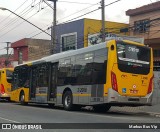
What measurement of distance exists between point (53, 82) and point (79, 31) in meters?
17.7

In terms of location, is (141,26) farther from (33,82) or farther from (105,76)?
(105,76)

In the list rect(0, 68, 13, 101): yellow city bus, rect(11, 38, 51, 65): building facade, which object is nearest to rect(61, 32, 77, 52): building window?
rect(0, 68, 13, 101): yellow city bus

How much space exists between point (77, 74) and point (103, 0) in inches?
310

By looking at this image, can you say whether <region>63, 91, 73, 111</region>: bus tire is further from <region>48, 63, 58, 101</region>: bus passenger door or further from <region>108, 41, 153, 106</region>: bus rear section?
<region>108, 41, 153, 106</region>: bus rear section

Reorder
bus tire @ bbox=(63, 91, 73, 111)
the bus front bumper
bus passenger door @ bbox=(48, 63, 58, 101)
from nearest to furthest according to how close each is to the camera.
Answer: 1. the bus front bumper
2. bus tire @ bbox=(63, 91, 73, 111)
3. bus passenger door @ bbox=(48, 63, 58, 101)

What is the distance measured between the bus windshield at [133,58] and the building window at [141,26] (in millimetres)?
18453

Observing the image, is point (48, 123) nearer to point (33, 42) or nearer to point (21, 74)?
point (21, 74)

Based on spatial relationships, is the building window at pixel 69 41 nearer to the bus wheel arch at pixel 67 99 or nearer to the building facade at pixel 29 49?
the building facade at pixel 29 49

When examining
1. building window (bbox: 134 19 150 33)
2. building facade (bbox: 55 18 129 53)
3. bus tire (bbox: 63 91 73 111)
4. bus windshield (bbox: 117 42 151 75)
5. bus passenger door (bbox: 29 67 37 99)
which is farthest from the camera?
building facade (bbox: 55 18 129 53)

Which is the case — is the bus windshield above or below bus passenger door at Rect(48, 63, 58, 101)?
above

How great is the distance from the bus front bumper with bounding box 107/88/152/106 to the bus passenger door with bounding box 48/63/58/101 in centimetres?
583

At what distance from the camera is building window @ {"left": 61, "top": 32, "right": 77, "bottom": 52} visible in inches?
1614

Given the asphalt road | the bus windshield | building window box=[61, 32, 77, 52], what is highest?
building window box=[61, 32, 77, 52]

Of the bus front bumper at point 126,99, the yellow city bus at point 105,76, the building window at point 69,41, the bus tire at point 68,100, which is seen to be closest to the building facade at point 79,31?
the building window at point 69,41
